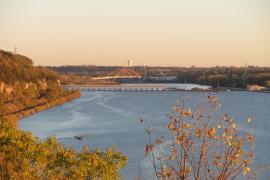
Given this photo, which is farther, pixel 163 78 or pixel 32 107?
pixel 163 78

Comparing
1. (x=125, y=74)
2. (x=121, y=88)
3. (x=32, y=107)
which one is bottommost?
(x=121, y=88)

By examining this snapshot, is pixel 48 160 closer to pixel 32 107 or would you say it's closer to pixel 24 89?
pixel 32 107

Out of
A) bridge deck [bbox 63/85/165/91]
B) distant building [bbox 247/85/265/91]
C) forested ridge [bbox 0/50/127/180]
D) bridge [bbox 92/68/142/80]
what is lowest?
bridge deck [bbox 63/85/165/91]

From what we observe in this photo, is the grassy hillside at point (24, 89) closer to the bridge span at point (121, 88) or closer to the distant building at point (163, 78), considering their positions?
the bridge span at point (121, 88)

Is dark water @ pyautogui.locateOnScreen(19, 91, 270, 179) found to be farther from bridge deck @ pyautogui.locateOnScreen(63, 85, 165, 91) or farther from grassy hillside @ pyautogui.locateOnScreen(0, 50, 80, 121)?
bridge deck @ pyautogui.locateOnScreen(63, 85, 165, 91)

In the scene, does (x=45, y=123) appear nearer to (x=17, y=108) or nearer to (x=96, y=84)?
(x=17, y=108)

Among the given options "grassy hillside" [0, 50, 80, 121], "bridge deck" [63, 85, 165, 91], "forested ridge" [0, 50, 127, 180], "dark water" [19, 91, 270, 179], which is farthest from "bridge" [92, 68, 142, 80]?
"forested ridge" [0, 50, 127, 180]

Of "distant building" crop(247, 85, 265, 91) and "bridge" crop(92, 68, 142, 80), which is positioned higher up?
"bridge" crop(92, 68, 142, 80)

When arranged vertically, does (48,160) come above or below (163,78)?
above

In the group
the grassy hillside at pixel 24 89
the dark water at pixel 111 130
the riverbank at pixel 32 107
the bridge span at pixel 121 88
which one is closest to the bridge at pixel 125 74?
the bridge span at pixel 121 88

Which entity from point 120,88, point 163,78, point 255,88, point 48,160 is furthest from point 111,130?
point 163,78

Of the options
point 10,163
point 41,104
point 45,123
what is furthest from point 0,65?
point 10,163

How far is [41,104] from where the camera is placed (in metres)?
33.3

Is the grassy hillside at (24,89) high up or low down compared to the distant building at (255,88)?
up
